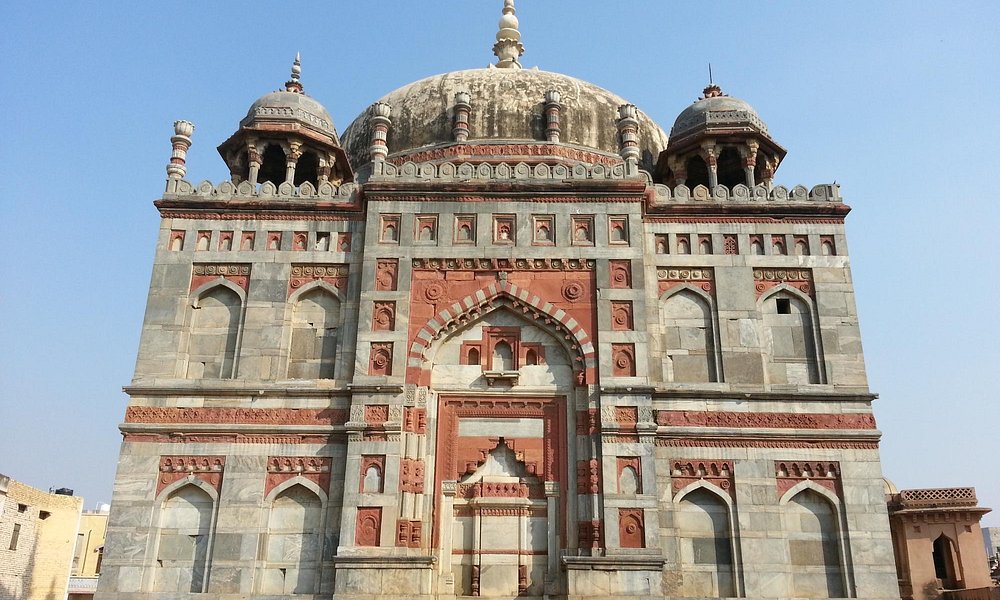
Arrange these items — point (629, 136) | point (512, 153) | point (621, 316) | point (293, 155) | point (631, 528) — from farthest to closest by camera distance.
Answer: point (512, 153)
point (293, 155)
point (629, 136)
point (621, 316)
point (631, 528)

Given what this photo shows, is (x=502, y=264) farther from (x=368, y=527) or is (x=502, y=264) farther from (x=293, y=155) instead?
(x=293, y=155)

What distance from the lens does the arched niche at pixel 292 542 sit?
459 inches

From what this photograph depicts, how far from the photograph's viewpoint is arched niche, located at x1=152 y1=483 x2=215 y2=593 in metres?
11.8

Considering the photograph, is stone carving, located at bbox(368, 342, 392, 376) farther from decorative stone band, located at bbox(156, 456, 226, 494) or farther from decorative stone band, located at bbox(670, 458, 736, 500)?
decorative stone band, located at bbox(670, 458, 736, 500)

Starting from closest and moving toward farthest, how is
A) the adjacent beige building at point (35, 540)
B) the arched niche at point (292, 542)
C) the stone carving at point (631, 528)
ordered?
the stone carving at point (631, 528), the arched niche at point (292, 542), the adjacent beige building at point (35, 540)

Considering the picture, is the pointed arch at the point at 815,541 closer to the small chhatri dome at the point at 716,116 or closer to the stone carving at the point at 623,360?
the stone carving at the point at 623,360

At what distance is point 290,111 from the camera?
607 inches

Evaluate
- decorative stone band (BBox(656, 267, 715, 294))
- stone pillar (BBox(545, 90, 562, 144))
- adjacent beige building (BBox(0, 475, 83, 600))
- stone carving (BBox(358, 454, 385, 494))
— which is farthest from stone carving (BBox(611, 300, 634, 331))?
adjacent beige building (BBox(0, 475, 83, 600))

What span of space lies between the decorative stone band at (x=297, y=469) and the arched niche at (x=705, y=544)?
15.9 feet

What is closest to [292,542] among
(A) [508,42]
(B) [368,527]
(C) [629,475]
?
(B) [368,527]

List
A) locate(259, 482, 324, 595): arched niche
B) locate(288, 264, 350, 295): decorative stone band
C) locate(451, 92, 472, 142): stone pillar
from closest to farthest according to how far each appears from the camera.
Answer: locate(259, 482, 324, 595): arched niche → locate(288, 264, 350, 295): decorative stone band → locate(451, 92, 472, 142): stone pillar

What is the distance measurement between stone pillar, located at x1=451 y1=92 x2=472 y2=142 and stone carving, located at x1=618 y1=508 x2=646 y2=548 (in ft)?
27.3

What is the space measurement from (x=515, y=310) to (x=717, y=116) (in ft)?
18.1

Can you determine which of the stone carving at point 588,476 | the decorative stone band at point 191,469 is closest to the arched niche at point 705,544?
the stone carving at point 588,476
